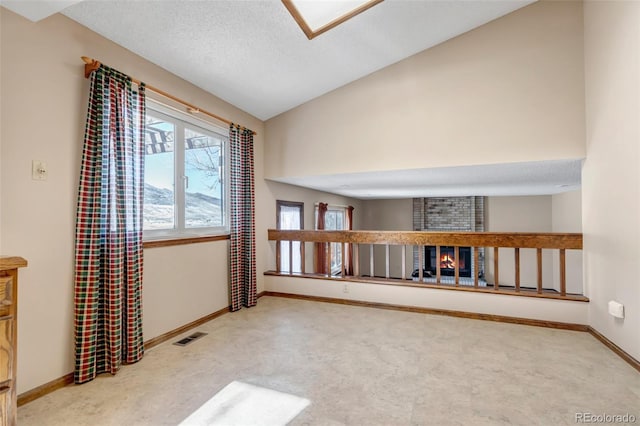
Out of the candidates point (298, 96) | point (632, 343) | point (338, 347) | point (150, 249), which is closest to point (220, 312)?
point (150, 249)

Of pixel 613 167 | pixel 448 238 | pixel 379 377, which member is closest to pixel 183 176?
pixel 379 377

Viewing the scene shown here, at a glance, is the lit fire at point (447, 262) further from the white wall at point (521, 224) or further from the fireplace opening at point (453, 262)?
the white wall at point (521, 224)

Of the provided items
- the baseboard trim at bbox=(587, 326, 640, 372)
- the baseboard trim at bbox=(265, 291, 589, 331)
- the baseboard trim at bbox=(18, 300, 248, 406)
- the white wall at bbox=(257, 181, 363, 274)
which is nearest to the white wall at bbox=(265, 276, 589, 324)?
the baseboard trim at bbox=(265, 291, 589, 331)

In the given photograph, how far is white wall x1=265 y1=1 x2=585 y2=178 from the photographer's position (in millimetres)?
2859

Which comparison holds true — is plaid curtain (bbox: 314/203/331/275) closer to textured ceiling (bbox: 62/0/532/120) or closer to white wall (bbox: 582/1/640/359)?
textured ceiling (bbox: 62/0/532/120)

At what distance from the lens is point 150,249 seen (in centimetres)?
267

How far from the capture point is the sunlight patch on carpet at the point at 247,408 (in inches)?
66.5

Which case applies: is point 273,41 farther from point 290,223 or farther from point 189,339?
point 290,223

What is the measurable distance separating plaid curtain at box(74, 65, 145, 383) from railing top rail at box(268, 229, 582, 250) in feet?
7.21

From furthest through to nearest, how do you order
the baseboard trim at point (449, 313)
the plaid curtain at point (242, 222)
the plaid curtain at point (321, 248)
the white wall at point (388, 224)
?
the white wall at point (388, 224) < the plaid curtain at point (321, 248) < the plaid curtain at point (242, 222) < the baseboard trim at point (449, 313)

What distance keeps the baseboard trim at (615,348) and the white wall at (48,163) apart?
3975 mm

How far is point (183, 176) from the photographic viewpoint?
10.1 ft

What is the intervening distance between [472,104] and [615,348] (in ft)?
8.03

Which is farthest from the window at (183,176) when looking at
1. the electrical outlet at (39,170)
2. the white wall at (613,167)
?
the white wall at (613,167)
